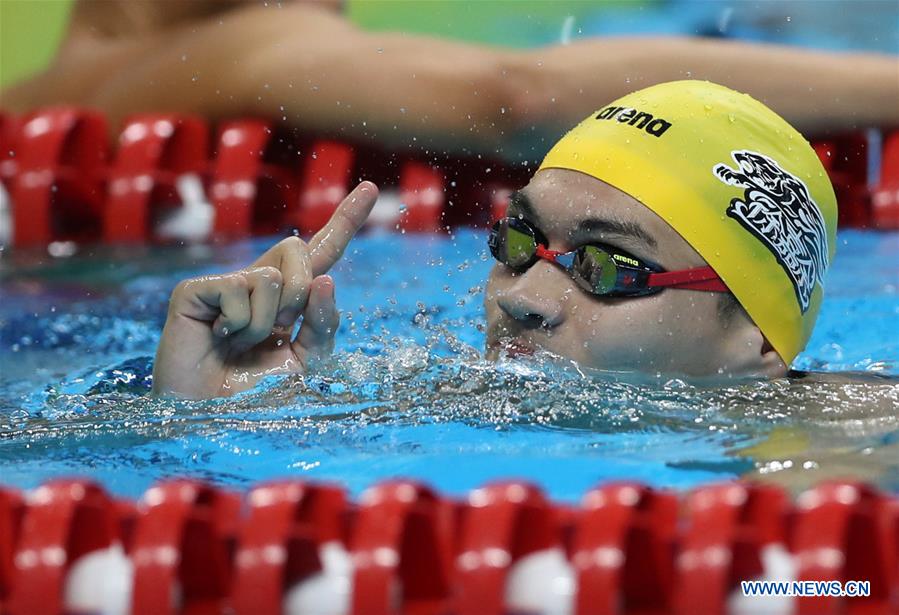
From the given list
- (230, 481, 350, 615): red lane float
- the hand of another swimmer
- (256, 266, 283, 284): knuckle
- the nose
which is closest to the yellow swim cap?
the nose

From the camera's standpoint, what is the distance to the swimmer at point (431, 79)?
4.62 metres

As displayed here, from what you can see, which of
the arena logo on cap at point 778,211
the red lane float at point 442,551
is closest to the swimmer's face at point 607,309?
the arena logo on cap at point 778,211

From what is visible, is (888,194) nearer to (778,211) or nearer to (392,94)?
(392,94)

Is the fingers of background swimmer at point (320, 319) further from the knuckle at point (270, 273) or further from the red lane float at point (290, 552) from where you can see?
the red lane float at point (290, 552)

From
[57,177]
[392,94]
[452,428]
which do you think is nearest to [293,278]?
[452,428]

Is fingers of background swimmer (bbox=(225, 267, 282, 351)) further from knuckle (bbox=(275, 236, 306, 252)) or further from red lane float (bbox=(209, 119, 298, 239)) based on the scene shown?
red lane float (bbox=(209, 119, 298, 239))

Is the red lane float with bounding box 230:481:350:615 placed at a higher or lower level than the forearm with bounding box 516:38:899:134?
lower

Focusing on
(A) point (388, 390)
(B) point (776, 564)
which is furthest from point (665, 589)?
(A) point (388, 390)

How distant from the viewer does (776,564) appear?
5.04ft

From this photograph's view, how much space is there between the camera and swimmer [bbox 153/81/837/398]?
218 cm

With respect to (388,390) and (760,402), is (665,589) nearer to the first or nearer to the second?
(760,402)

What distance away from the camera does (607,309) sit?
225 centimetres

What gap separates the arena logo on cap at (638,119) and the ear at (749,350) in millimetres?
394

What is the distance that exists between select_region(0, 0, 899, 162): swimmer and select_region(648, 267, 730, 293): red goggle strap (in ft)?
7.65
